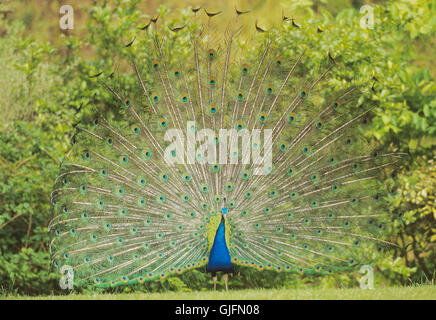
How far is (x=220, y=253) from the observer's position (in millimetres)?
4762

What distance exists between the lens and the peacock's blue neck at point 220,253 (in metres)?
4.75

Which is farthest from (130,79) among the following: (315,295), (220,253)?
(315,295)

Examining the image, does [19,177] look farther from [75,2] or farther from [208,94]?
[75,2]

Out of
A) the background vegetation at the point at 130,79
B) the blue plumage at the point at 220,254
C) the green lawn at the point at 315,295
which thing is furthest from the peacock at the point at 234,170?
the background vegetation at the point at 130,79

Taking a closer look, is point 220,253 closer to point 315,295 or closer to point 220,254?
point 220,254

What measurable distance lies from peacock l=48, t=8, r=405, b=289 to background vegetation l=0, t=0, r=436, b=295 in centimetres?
73

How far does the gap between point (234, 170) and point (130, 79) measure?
6.36ft

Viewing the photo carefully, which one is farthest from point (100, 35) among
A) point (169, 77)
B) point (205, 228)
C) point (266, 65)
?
point (205, 228)

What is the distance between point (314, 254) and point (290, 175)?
736 millimetres

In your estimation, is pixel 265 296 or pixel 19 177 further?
pixel 19 177

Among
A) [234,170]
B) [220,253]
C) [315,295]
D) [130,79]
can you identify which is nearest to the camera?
[315,295]

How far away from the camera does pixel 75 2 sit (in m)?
8.17

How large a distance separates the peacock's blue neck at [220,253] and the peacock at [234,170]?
0.04m

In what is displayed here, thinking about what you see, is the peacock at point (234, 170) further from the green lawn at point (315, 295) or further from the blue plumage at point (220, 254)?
the green lawn at point (315, 295)
